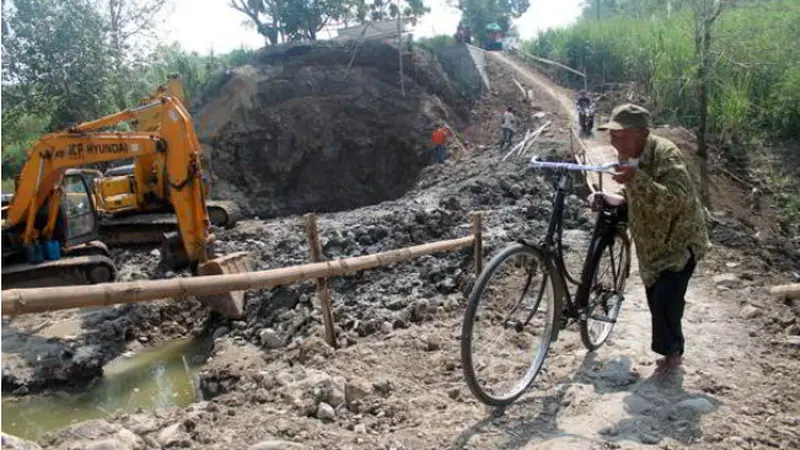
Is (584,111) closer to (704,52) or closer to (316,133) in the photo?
(704,52)

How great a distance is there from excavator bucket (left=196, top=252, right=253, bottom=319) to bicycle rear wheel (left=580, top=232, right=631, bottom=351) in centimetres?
453

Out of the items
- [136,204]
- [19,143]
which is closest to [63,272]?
[136,204]

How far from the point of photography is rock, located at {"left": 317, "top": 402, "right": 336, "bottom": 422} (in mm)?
3607

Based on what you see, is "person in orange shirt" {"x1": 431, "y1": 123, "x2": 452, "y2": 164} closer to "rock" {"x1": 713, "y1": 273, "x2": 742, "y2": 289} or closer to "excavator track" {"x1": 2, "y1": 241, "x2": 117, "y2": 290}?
"excavator track" {"x1": 2, "y1": 241, "x2": 117, "y2": 290}

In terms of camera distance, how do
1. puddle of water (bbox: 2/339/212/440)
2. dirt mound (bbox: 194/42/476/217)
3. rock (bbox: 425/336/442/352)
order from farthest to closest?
dirt mound (bbox: 194/42/476/217)
puddle of water (bbox: 2/339/212/440)
rock (bbox: 425/336/442/352)

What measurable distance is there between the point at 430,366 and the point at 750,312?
109 inches

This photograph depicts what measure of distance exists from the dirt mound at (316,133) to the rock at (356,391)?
15218 mm

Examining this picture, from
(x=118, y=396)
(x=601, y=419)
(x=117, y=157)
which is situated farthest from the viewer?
(x=117, y=157)

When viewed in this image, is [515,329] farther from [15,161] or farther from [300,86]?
Result: [15,161]

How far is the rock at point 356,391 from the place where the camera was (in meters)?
3.91

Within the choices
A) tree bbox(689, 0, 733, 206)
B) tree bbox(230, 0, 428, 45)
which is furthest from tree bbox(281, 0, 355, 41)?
tree bbox(689, 0, 733, 206)

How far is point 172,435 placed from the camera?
11.1 feet

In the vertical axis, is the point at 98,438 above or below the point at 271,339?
above

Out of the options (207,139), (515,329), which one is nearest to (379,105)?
(207,139)
